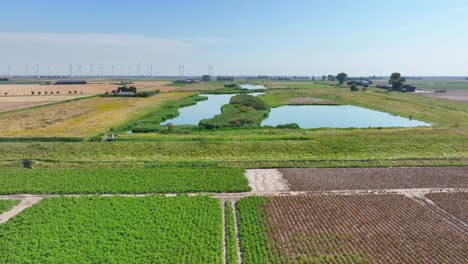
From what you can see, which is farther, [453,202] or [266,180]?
[266,180]

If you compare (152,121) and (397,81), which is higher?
(397,81)

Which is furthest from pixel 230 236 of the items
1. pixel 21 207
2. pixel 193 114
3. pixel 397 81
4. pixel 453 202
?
pixel 397 81

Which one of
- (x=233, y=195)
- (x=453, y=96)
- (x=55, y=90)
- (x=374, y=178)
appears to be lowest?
(x=233, y=195)

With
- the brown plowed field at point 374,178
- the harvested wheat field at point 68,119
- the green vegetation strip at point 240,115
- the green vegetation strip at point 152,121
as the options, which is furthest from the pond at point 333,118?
the harvested wheat field at point 68,119

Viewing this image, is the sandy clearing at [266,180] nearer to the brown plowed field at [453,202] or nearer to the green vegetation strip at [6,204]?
the brown plowed field at [453,202]

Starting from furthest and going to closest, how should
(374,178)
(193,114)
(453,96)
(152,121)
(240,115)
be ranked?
(453,96) → (193,114) → (240,115) → (152,121) → (374,178)

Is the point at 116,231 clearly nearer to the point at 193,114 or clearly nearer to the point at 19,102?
the point at 193,114
